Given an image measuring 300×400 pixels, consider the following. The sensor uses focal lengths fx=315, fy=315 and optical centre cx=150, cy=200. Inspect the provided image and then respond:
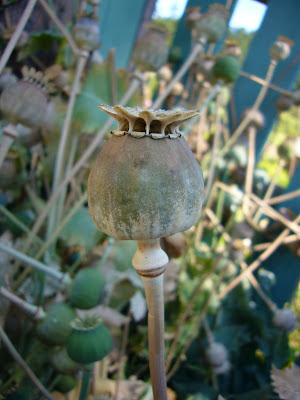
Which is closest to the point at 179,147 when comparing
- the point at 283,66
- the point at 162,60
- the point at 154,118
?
the point at 154,118

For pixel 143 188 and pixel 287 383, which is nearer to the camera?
pixel 143 188

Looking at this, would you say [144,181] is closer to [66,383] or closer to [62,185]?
[62,185]

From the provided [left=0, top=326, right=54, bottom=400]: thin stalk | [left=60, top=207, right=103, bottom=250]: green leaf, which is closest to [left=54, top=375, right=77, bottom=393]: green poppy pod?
[left=0, top=326, right=54, bottom=400]: thin stalk

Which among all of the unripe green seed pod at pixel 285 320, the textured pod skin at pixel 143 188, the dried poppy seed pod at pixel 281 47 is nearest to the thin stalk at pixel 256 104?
the dried poppy seed pod at pixel 281 47

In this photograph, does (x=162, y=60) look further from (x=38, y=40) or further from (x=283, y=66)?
(x=283, y=66)

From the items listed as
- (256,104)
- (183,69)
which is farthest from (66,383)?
(256,104)

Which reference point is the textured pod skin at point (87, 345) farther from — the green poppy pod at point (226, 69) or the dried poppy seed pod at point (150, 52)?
the green poppy pod at point (226, 69)

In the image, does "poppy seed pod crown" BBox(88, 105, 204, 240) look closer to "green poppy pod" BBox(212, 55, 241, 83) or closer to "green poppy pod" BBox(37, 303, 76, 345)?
"green poppy pod" BBox(37, 303, 76, 345)
